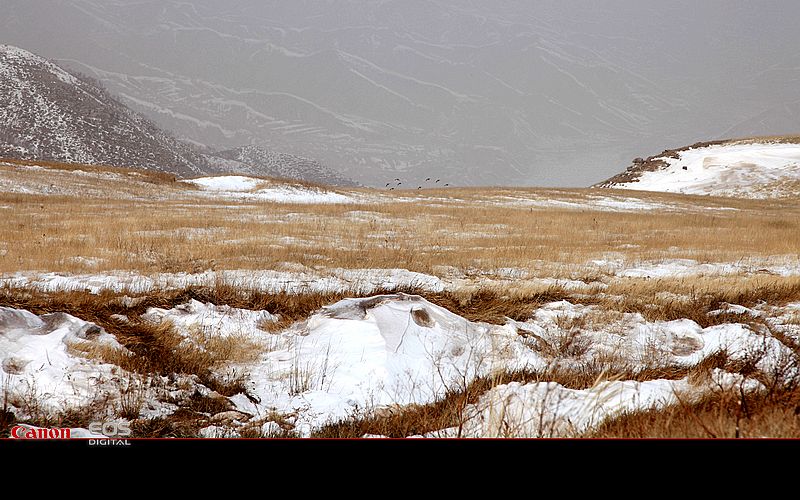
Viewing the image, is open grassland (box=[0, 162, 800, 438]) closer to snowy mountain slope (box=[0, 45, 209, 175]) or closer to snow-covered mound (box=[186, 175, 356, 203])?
snow-covered mound (box=[186, 175, 356, 203])

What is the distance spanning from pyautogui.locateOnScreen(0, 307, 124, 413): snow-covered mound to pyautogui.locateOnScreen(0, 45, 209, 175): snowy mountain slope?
122 m

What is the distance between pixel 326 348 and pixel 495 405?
9.03 feet

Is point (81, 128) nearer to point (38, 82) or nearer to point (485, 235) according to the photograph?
point (38, 82)

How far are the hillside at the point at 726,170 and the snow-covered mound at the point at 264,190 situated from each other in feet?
155

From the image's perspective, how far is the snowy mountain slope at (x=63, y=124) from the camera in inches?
4240

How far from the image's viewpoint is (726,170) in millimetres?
64375

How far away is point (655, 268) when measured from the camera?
14.5 meters

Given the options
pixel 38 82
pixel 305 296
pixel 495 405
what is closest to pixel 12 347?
pixel 305 296

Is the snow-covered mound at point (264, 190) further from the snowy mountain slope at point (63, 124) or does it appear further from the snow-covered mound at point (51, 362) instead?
the snowy mountain slope at point (63, 124)

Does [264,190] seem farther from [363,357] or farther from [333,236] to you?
[363,357]

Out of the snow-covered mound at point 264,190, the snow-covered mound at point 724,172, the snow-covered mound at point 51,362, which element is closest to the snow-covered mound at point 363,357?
the snow-covered mound at point 51,362

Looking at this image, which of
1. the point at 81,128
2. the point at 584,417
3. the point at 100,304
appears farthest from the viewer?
the point at 81,128
